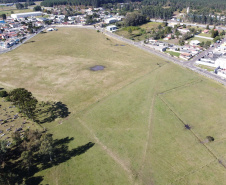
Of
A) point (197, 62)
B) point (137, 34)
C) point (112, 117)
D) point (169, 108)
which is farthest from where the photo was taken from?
point (137, 34)

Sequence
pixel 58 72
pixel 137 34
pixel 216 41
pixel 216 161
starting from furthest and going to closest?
1. pixel 137 34
2. pixel 216 41
3. pixel 58 72
4. pixel 216 161

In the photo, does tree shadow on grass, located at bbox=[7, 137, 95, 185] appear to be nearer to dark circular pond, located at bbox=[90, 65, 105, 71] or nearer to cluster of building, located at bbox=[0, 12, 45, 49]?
dark circular pond, located at bbox=[90, 65, 105, 71]

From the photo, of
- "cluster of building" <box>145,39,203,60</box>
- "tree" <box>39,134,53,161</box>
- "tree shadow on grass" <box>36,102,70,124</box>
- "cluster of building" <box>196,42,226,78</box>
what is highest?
"cluster of building" <box>145,39,203,60</box>

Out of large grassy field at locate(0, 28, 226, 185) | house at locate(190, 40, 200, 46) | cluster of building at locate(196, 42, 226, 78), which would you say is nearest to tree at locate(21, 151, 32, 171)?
large grassy field at locate(0, 28, 226, 185)

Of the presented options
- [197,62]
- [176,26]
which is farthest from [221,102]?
[176,26]

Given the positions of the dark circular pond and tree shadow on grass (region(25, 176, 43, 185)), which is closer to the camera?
tree shadow on grass (region(25, 176, 43, 185))

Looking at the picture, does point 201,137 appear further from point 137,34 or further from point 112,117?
point 137,34

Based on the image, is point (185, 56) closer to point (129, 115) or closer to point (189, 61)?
point (189, 61)
